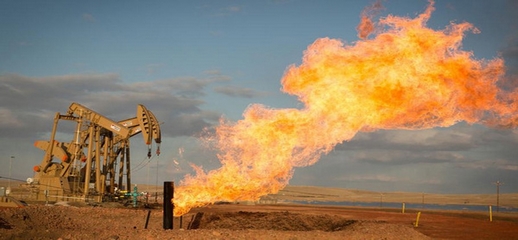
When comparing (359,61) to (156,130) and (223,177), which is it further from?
(156,130)

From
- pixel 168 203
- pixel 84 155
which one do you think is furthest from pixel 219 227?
pixel 84 155

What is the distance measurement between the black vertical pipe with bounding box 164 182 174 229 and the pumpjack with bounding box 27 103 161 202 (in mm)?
22242

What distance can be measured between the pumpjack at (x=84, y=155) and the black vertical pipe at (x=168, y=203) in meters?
22.2

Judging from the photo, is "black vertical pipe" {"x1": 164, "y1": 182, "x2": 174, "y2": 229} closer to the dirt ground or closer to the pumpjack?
the dirt ground

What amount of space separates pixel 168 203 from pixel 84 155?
94.0ft

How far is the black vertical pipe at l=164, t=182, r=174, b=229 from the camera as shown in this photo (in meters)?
23.0

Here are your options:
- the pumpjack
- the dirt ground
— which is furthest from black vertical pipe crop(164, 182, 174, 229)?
the pumpjack

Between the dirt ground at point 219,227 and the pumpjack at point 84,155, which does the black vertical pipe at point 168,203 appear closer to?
the dirt ground at point 219,227

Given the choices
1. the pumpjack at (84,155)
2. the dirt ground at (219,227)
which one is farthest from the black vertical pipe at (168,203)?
the pumpjack at (84,155)

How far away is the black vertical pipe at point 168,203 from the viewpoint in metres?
23.0

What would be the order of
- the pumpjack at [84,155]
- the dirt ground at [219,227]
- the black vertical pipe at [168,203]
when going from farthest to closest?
the pumpjack at [84,155], the black vertical pipe at [168,203], the dirt ground at [219,227]

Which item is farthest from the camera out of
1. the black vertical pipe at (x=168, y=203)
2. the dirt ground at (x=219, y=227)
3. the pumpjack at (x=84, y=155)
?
the pumpjack at (x=84, y=155)

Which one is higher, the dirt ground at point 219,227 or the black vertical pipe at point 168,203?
the black vertical pipe at point 168,203

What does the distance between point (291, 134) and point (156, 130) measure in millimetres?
22983
